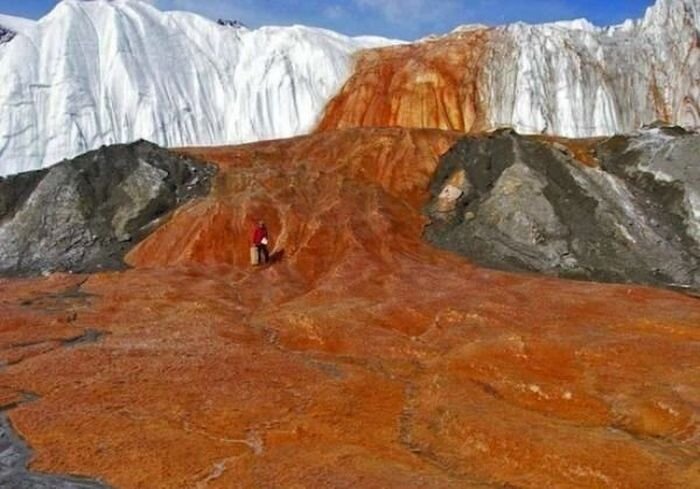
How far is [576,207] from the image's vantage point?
35.2 meters

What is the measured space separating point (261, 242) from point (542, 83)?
104 feet

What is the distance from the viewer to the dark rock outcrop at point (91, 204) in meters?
35.2

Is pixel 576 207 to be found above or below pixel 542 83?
below

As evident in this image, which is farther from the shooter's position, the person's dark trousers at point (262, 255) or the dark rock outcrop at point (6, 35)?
the dark rock outcrop at point (6, 35)

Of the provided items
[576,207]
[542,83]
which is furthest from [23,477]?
[542,83]

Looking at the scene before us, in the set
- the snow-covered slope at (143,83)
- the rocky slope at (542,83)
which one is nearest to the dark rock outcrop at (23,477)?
the rocky slope at (542,83)

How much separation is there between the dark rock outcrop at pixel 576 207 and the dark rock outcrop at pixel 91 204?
12658mm

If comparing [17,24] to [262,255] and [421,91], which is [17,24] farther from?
[262,255]

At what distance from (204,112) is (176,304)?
3980 centimetres

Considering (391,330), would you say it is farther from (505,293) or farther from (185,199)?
(185,199)

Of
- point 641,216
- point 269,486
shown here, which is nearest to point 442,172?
point 641,216

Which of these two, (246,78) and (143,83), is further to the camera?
(246,78)

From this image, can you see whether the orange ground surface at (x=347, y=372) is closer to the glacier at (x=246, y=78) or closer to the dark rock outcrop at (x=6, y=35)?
the glacier at (x=246, y=78)

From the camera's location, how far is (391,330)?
22.5 metres
